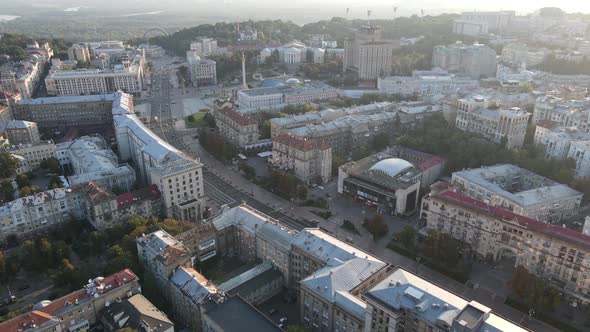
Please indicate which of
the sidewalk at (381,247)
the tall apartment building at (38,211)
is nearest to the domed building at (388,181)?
the sidewalk at (381,247)

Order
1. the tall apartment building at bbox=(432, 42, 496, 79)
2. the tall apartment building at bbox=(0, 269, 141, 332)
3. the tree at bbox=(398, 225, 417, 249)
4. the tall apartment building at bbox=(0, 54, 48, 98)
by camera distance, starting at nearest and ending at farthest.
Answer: the tall apartment building at bbox=(0, 269, 141, 332)
the tree at bbox=(398, 225, 417, 249)
the tall apartment building at bbox=(0, 54, 48, 98)
the tall apartment building at bbox=(432, 42, 496, 79)

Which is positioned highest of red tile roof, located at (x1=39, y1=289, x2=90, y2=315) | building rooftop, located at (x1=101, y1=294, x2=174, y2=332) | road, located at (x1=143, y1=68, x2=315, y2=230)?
red tile roof, located at (x1=39, y1=289, x2=90, y2=315)

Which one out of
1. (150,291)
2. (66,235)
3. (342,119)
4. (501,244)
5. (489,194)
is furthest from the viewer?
(342,119)

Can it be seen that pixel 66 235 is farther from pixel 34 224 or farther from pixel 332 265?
pixel 332 265

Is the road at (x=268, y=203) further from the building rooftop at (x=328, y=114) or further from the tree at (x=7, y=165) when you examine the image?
the tree at (x=7, y=165)

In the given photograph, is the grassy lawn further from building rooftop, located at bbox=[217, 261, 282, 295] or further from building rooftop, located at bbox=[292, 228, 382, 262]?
building rooftop, located at bbox=[292, 228, 382, 262]

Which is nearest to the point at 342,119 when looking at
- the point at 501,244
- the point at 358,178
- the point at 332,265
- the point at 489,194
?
the point at 358,178

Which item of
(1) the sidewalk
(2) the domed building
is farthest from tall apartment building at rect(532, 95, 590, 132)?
(1) the sidewalk

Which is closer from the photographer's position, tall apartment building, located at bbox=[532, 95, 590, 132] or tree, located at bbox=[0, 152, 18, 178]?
tree, located at bbox=[0, 152, 18, 178]
